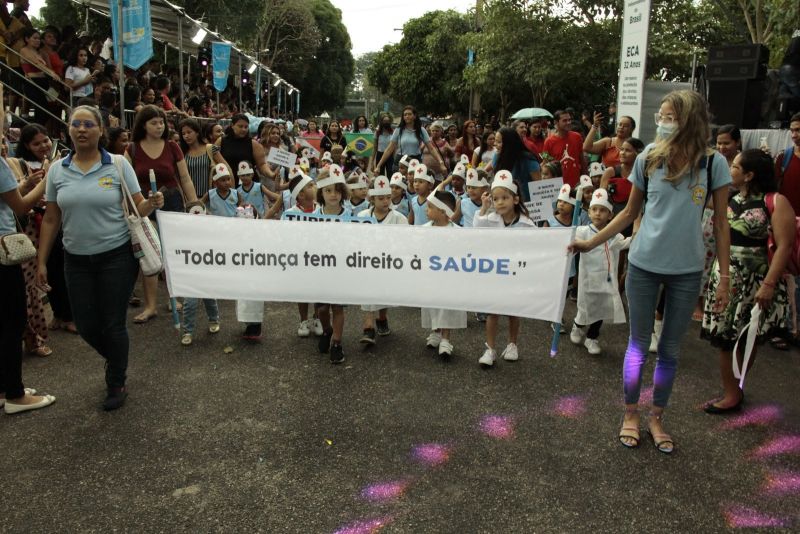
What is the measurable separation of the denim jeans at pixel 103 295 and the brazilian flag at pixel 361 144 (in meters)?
10.3

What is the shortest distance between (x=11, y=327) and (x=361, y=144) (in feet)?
36.5

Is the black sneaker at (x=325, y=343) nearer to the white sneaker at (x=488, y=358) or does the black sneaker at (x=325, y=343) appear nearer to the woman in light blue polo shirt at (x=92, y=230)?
the white sneaker at (x=488, y=358)

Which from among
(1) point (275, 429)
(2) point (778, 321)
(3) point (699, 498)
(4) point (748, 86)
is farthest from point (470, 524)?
(4) point (748, 86)

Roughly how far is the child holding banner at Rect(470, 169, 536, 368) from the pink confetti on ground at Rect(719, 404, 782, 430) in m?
1.71

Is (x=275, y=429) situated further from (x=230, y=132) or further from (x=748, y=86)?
(x=748, y=86)

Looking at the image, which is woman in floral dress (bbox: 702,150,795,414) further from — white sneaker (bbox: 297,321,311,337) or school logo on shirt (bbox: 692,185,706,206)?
white sneaker (bbox: 297,321,311,337)

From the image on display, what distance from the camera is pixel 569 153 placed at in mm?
8906

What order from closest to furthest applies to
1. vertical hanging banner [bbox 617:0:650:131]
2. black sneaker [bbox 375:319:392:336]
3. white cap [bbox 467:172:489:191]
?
black sneaker [bbox 375:319:392:336], white cap [bbox 467:172:489:191], vertical hanging banner [bbox 617:0:650:131]

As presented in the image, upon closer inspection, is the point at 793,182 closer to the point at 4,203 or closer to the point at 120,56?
the point at 4,203

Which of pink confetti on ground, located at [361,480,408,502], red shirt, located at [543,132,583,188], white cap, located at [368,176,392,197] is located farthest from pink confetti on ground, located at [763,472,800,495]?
red shirt, located at [543,132,583,188]

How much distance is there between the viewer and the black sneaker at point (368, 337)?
5.78m

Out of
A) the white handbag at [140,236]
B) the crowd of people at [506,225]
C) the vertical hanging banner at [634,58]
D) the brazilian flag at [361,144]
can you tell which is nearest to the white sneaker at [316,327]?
Answer: the crowd of people at [506,225]

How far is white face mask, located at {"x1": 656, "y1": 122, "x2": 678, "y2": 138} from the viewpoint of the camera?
3.59 meters

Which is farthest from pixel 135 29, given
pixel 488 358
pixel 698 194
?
pixel 698 194
